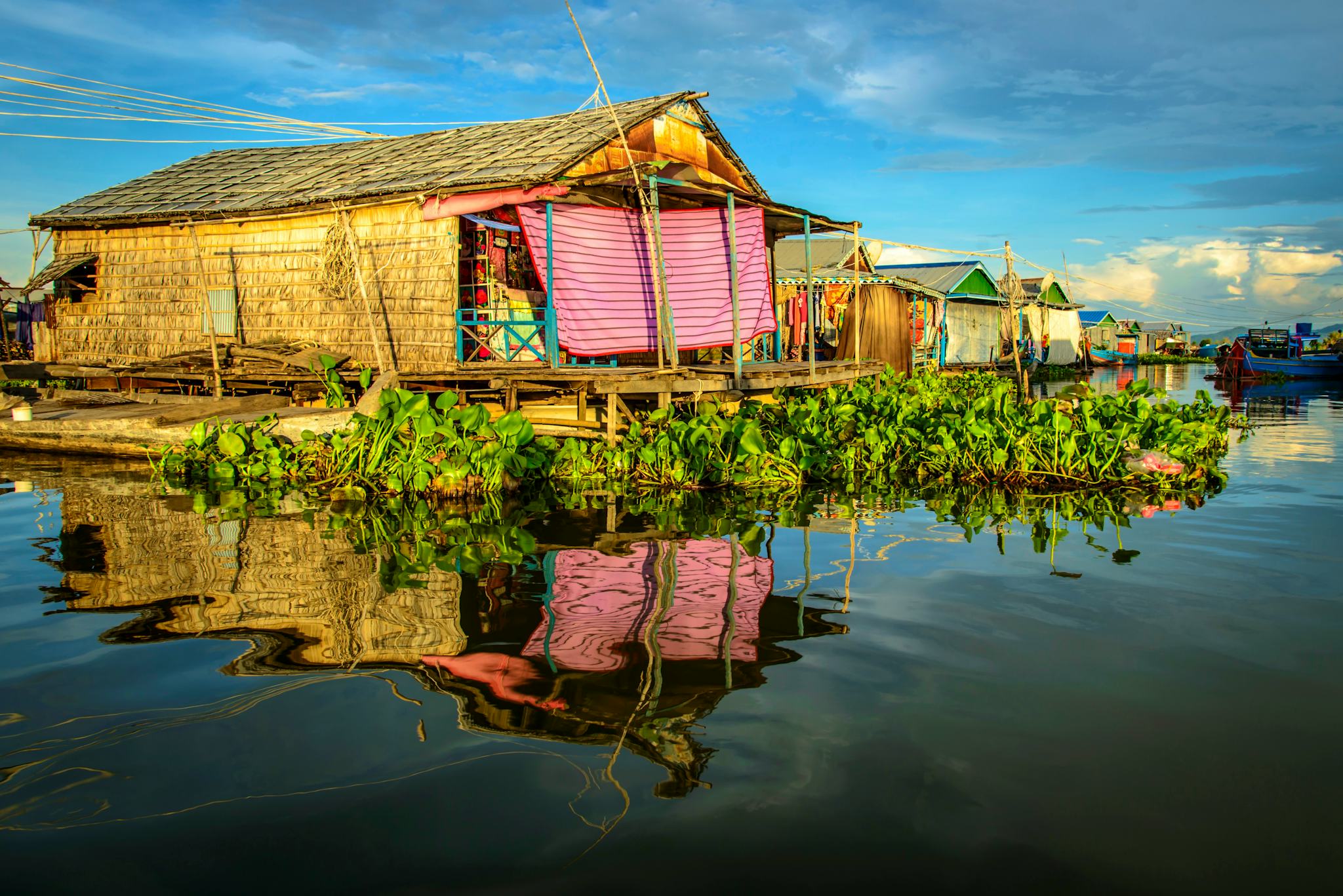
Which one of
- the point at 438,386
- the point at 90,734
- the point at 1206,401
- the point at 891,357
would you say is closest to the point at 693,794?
the point at 90,734

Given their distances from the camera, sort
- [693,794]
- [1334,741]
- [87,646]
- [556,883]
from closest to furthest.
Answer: [556,883]
[693,794]
[1334,741]
[87,646]

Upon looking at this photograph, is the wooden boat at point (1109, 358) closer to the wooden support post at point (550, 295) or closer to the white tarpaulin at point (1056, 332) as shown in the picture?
the white tarpaulin at point (1056, 332)

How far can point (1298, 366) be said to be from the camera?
3044cm

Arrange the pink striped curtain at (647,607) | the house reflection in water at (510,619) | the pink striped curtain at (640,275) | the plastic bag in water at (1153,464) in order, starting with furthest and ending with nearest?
1. the pink striped curtain at (640,275)
2. the plastic bag in water at (1153,464)
3. the pink striped curtain at (647,607)
4. the house reflection in water at (510,619)

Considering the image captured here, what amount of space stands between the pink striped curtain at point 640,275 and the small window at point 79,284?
9325mm

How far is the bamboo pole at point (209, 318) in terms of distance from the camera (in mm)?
12211

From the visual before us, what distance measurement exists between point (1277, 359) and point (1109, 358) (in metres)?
16.0

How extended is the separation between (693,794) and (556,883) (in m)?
0.62

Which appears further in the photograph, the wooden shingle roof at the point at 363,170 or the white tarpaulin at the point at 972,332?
the white tarpaulin at the point at 972,332

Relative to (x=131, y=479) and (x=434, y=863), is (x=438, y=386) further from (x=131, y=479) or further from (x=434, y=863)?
(x=434, y=863)

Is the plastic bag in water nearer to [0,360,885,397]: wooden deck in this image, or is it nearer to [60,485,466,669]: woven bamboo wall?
[0,360,885,397]: wooden deck

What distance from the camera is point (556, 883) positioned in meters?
2.60

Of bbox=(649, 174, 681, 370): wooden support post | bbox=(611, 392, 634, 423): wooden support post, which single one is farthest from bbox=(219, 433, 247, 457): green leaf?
bbox=(649, 174, 681, 370): wooden support post

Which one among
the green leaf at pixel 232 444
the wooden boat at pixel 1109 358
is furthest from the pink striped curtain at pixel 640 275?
the wooden boat at pixel 1109 358
